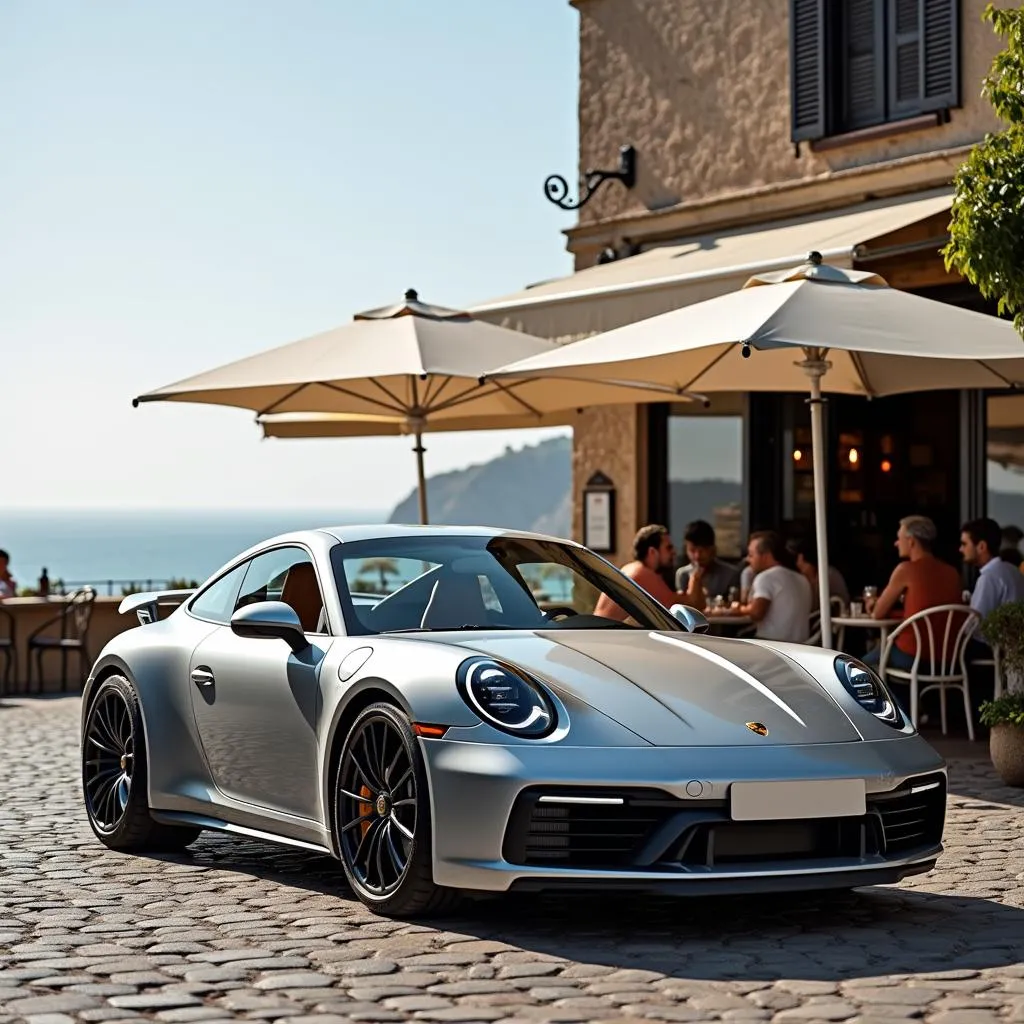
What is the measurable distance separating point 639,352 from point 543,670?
4.42 metres

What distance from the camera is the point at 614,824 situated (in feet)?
18.4

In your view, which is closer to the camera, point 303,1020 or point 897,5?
point 303,1020

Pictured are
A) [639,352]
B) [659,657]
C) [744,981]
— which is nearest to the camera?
[744,981]

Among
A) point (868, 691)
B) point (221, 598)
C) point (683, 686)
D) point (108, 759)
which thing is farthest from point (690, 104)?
point (683, 686)

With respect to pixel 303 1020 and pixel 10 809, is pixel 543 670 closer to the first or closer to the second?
pixel 303 1020

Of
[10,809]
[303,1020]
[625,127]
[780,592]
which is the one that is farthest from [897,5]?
[303,1020]

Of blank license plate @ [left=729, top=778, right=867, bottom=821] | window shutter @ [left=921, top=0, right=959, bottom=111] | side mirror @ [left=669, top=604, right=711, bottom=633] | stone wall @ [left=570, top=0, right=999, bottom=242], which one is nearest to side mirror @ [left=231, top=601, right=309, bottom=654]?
side mirror @ [left=669, top=604, right=711, bottom=633]

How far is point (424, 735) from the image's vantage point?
5.84 metres

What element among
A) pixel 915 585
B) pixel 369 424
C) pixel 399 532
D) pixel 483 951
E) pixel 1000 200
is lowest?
pixel 483 951

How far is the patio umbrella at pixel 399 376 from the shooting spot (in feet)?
40.8

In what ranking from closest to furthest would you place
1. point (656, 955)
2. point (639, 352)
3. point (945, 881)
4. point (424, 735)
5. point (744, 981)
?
point (744, 981) < point (656, 955) < point (424, 735) < point (945, 881) < point (639, 352)

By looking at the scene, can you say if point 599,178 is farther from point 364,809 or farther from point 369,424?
point 364,809

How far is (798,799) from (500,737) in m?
0.92

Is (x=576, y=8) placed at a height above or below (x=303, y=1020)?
above
